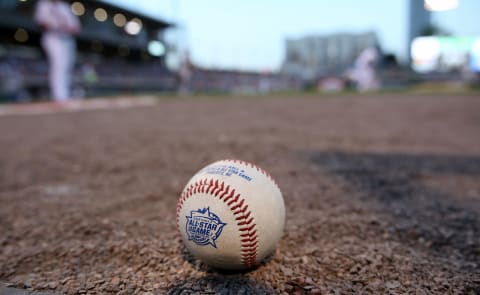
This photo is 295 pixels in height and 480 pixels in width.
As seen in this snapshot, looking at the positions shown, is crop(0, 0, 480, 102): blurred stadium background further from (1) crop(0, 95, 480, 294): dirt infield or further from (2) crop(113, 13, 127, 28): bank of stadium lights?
(1) crop(0, 95, 480, 294): dirt infield

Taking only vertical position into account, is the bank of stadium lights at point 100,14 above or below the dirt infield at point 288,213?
above

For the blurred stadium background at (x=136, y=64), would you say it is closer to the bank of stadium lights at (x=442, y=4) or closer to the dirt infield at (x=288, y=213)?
the bank of stadium lights at (x=442, y=4)

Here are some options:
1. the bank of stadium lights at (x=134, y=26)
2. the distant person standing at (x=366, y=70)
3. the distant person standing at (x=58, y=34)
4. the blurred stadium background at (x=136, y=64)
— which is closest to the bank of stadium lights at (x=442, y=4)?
the blurred stadium background at (x=136, y=64)

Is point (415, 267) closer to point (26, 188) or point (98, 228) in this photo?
point (98, 228)

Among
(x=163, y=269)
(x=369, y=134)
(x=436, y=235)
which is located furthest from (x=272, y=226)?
(x=369, y=134)

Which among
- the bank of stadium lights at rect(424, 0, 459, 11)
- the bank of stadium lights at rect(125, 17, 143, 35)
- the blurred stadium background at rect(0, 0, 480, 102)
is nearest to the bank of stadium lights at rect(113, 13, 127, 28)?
the blurred stadium background at rect(0, 0, 480, 102)

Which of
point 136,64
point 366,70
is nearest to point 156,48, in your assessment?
point 136,64
